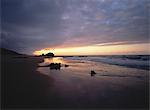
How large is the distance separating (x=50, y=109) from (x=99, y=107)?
1.87 metres

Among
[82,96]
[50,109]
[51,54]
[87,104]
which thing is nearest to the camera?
[50,109]

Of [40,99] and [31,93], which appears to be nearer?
[40,99]

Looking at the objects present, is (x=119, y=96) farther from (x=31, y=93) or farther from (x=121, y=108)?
(x=31, y=93)

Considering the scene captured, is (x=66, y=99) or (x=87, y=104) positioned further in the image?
(x=66, y=99)

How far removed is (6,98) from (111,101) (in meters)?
4.56

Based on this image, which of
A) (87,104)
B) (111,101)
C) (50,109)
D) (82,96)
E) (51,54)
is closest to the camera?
(50,109)

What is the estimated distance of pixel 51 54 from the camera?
336 feet

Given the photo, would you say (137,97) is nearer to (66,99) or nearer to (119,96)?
(119,96)

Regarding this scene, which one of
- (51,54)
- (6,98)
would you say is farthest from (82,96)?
(51,54)

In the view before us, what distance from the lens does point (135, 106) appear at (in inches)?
221

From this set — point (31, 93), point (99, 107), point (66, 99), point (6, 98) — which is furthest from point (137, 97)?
point (6, 98)

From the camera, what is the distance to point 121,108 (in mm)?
5344

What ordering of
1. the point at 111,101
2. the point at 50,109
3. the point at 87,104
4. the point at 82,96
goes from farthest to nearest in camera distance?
the point at 82,96 → the point at 111,101 → the point at 87,104 → the point at 50,109

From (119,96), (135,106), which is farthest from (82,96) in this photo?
(135,106)
